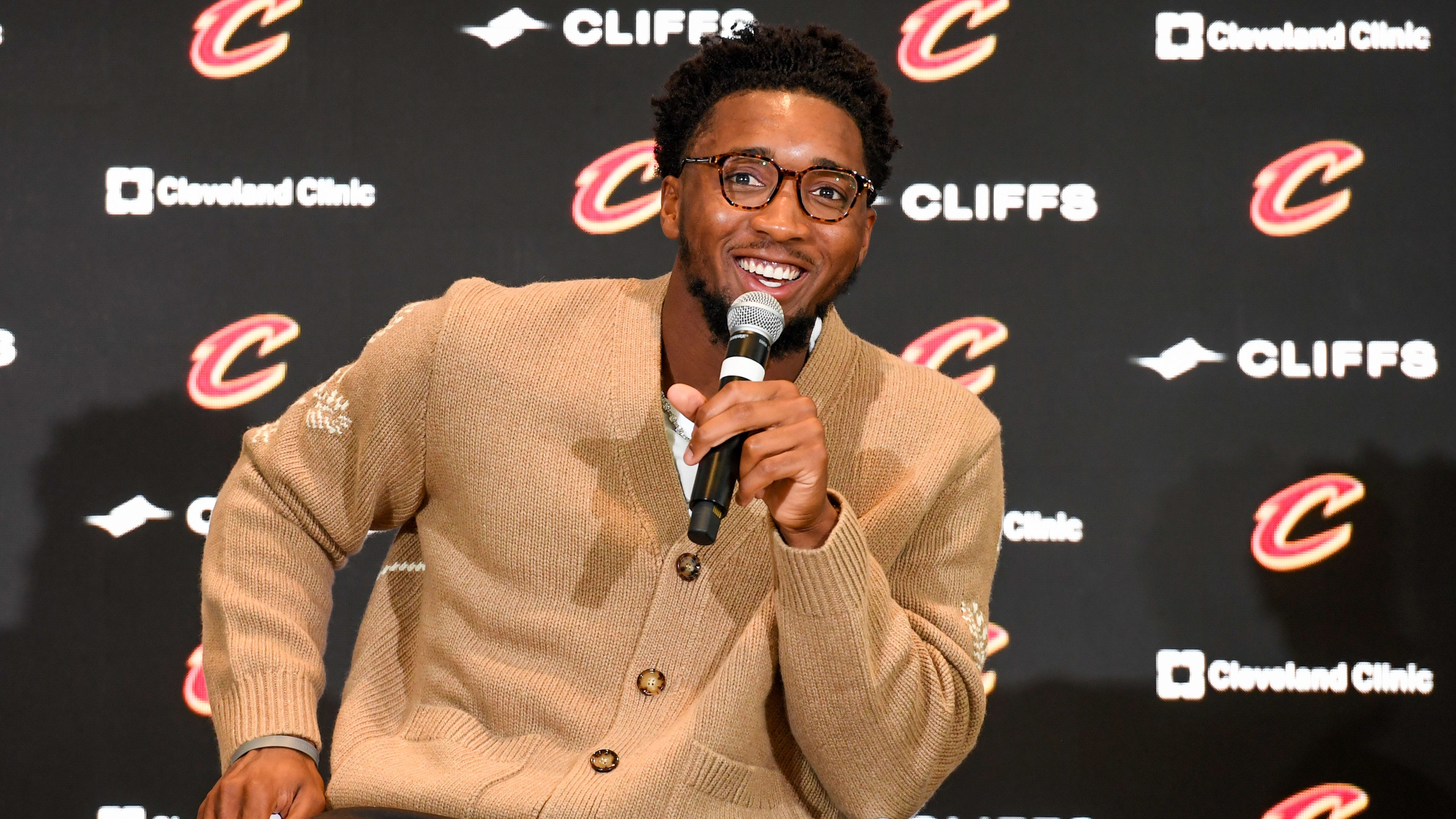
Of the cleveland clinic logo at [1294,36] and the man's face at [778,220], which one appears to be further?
the cleveland clinic logo at [1294,36]

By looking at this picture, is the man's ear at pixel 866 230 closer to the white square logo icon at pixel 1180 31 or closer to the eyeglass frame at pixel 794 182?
the eyeglass frame at pixel 794 182

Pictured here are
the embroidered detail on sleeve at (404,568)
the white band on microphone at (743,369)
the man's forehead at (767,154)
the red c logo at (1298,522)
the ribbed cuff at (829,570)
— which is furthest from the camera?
the red c logo at (1298,522)

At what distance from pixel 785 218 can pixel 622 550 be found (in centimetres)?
44

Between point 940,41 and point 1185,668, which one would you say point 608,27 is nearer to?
point 940,41

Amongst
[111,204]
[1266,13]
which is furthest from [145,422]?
[1266,13]

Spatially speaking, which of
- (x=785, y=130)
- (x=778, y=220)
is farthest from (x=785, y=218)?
(x=785, y=130)

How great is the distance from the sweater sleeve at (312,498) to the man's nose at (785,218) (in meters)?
0.43

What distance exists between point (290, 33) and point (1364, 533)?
2.75 m

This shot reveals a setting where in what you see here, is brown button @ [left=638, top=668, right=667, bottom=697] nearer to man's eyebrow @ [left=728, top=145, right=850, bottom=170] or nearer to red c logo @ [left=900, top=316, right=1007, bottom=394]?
man's eyebrow @ [left=728, top=145, right=850, bottom=170]

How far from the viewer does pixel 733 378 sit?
1265 millimetres

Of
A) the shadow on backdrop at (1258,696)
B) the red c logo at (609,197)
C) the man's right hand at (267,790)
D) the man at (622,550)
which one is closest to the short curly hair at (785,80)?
the man at (622,550)

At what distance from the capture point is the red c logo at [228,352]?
3086 millimetres

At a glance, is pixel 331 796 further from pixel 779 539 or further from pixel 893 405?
pixel 893 405

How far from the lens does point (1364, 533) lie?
307 centimetres
